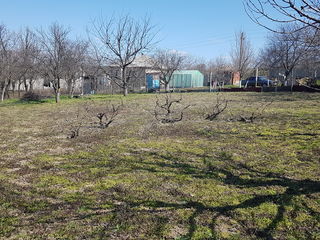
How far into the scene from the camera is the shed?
38.0m

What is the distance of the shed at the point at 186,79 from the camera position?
3803 centimetres

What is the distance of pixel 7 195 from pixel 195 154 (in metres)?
3.06

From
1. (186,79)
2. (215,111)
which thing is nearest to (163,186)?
(215,111)

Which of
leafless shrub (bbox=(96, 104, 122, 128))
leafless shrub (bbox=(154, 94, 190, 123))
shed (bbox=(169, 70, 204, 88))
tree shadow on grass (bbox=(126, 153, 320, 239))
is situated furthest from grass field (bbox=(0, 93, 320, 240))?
shed (bbox=(169, 70, 204, 88))

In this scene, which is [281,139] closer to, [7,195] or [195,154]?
[195,154]

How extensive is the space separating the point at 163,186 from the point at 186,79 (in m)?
36.3

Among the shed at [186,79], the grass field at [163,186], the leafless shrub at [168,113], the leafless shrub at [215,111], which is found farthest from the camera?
the shed at [186,79]

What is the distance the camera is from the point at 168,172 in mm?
4055

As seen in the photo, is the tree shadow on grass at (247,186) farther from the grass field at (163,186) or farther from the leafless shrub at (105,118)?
the leafless shrub at (105,118)

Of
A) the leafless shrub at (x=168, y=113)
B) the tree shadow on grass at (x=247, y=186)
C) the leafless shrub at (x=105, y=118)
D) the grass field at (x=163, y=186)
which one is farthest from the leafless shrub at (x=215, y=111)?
the tree shadow on grass at (x=247, y=186)

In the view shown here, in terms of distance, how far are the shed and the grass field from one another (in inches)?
1247

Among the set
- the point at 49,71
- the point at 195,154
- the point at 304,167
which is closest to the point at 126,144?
the point at 195,154

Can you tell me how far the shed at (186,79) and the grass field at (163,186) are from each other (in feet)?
104

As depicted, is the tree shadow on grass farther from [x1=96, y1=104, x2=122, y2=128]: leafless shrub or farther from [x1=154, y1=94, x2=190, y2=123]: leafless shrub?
[x1=154, y1=94, x2=190, y2=123]: leafless shrub
